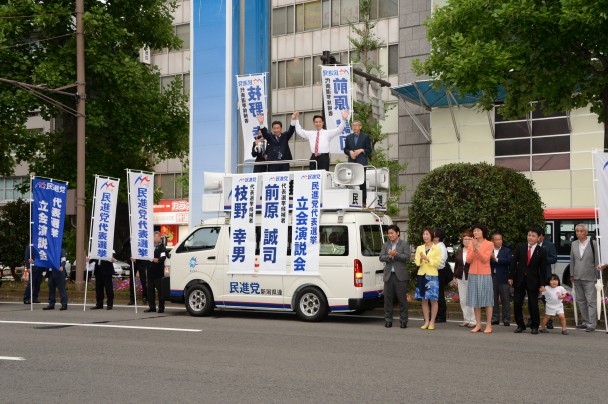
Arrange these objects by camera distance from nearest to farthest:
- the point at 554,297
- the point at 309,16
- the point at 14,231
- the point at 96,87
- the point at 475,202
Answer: the point at 554,297
the point at 475,202
the point at 96,87
the point at 14,231
the point at 309,16

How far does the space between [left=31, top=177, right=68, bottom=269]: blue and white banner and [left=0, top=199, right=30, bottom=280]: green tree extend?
496 inches

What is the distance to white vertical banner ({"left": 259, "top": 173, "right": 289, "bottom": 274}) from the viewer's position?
15258mm

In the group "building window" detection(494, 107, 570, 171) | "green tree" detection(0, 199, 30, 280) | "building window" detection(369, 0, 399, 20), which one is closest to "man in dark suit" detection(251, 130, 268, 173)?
"green tree" detection(0, 199, 30, 280)

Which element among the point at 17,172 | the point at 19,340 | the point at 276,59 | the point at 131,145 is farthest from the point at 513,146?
the point at 17,172

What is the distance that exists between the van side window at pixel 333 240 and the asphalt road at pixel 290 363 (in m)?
1.35

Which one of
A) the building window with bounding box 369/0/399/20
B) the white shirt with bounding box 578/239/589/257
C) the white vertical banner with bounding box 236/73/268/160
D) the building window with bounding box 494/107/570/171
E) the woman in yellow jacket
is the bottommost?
the woman in yellow jacket

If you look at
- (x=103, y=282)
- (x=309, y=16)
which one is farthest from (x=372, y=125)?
(x=103, y=282)

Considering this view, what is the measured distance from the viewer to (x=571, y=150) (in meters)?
34.4

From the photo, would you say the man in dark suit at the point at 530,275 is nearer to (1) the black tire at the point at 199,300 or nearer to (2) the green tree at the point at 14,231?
(1) the black tire at the point at 199,300

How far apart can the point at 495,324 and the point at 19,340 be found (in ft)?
27.6

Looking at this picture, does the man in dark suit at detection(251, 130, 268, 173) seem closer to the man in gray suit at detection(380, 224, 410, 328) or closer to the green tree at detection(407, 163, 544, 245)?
the man in gray suit at detection(380, 224, 410, 328)

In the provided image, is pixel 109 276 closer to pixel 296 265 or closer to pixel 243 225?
pixel 243 225

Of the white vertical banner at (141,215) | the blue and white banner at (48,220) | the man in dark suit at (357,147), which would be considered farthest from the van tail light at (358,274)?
the blue and white banner at (48,220)

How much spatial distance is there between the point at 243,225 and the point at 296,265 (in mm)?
1493
